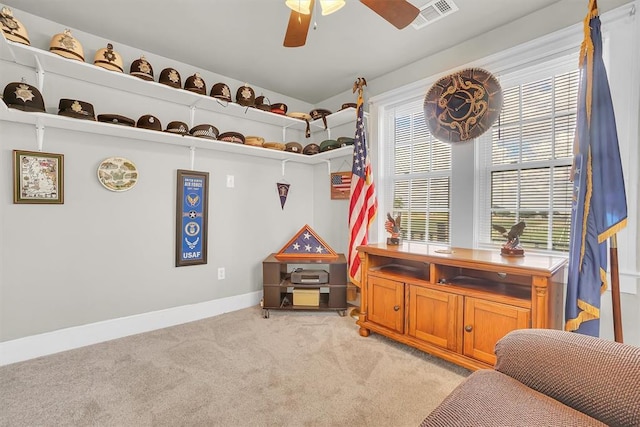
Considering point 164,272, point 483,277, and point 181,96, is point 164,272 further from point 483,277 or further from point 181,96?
point 483,277

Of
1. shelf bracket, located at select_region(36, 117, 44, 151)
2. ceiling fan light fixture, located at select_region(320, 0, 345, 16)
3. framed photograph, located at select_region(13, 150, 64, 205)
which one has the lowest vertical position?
framed photograph, located at select_region(13, 150, 64, 205)

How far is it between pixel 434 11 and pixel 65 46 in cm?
260

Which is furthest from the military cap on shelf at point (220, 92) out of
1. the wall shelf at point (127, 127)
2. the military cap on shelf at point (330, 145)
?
the military cap on shelf at point (330, 145)

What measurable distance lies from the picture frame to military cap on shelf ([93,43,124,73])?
7.40 feet

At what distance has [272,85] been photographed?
3340 millimetres

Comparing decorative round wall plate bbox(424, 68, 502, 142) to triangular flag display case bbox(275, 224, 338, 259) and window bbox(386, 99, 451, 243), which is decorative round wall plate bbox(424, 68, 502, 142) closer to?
window bbox(386, 99, 451, 243)

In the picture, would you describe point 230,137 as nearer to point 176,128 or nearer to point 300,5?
point 176,128

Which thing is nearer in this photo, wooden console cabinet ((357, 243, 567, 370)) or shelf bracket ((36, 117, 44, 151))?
wooden console cabinet ((357, 243, 567, 370))

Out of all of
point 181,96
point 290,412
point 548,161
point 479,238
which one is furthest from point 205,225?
point 548,161

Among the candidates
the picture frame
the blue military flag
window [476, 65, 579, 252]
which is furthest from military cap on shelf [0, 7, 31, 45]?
the blue military flag

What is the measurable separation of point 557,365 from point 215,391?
1.73 metres

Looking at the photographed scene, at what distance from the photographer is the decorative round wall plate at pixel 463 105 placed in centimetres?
234

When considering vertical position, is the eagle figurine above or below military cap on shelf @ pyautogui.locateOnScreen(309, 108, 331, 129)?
below

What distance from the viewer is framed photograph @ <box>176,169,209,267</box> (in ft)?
9.41
